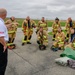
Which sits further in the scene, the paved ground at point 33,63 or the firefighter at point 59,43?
the firefighter at point 59,43

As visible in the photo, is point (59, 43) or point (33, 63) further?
point (59, 43)

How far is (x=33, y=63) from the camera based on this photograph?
301 inches

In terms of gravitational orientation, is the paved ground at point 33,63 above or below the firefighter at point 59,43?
below

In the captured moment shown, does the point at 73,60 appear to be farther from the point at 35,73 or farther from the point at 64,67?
the point at 35,73

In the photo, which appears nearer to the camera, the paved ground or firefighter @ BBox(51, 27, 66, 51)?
the paved ground

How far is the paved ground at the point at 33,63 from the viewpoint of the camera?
267 inches

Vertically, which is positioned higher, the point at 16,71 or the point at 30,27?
the point at 30,27

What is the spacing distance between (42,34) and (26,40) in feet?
3.74

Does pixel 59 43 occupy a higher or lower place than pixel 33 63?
higher

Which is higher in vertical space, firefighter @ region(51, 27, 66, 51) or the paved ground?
firefighter @ region(51, 27, 66, 51)

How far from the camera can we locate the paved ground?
267 inches

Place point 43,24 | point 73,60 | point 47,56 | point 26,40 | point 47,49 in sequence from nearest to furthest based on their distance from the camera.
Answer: point 73,60
point 47,56
point 47,49
point 26,40
point 43,24

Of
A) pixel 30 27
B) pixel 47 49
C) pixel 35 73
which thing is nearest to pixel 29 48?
pixel 47 49

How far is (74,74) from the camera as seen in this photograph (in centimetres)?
654
